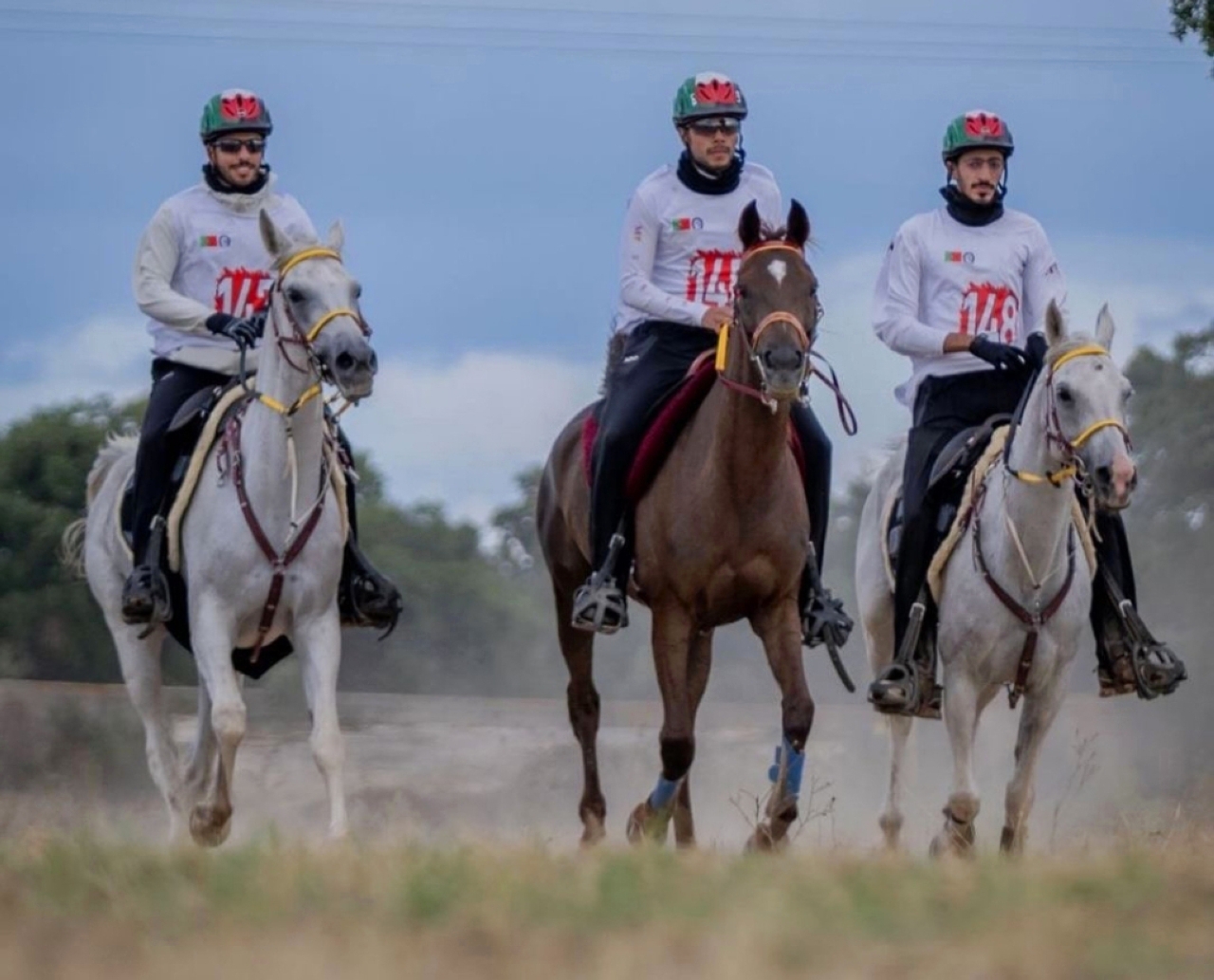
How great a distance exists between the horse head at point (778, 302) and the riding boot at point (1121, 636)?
2340 mm

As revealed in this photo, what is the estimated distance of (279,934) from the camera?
8.91 meters

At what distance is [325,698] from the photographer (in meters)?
13.3

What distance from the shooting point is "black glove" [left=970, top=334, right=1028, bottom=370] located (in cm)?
1444

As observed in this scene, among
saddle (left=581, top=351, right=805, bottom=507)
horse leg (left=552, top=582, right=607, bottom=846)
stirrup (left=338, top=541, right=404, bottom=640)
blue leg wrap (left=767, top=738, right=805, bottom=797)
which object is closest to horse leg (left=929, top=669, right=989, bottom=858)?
blue leg wrap (left=767, top=738, right=805, bottom=797)

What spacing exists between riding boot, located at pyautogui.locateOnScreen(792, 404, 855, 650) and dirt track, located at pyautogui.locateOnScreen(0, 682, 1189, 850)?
24.0 feet

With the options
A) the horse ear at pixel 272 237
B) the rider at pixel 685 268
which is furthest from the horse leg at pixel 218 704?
the rider at pixel 685 268

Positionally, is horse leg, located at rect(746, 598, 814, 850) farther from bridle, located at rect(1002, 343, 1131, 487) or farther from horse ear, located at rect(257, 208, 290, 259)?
horse ear, located at rect(257, 208, 290, 259)

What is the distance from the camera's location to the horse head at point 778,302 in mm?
12883

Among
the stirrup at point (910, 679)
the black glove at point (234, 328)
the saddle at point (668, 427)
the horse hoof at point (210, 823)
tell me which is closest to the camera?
the horse hoof at point (210, 823)

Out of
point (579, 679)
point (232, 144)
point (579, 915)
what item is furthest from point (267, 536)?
point (579, 915)

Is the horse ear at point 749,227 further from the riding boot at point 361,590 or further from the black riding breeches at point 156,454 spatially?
the black riding breeches at point 156,454

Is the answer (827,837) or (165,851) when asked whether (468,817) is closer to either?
(827,837)

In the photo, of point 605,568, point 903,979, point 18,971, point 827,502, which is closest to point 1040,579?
point 827,502

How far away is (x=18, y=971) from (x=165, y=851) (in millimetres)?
1930
